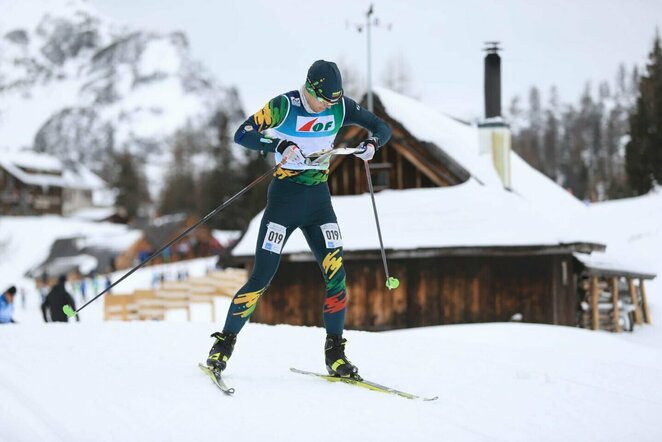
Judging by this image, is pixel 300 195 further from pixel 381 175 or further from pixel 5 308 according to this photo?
pixel 381 175

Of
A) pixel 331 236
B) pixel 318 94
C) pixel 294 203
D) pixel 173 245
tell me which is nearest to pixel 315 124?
pixel 318 94

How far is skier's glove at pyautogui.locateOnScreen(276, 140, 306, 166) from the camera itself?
4.55 meters

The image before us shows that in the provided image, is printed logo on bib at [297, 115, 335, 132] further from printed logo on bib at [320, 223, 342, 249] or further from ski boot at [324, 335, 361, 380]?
ski boot at [324, 335, 361, 380]

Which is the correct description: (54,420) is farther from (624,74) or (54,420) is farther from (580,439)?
(624,74)

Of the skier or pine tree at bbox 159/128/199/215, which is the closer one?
the skier

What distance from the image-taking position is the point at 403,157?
59.8 ft

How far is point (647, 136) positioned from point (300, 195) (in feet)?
143

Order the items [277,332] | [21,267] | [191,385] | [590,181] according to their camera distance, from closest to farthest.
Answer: [191,385] → [277,332] → [21,267] → [590,181]

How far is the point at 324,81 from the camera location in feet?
14.6

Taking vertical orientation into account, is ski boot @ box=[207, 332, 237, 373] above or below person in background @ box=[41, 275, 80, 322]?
above

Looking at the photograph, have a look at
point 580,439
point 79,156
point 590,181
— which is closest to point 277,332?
point 580,439

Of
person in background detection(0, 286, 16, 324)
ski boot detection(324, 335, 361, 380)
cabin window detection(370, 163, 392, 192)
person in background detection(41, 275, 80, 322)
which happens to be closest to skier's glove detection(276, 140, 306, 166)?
ski boot detection(324, 335, 361, 380)

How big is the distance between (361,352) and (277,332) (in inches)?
47.6

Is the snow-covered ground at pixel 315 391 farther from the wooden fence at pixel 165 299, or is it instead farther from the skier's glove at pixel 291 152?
the wooden fence at pixel 165 299
